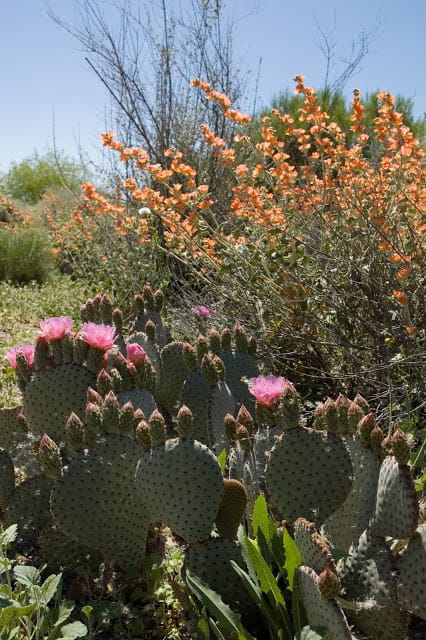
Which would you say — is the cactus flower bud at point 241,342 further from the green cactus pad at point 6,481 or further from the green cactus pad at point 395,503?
the green cactus pad at point 395,503

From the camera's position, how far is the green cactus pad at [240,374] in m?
2.83

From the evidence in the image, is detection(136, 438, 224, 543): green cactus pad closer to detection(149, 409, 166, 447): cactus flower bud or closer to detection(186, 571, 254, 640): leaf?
detection(149, 409, 166, 447): cactus flower bud

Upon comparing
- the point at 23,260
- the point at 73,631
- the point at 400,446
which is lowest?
the point at 73,631

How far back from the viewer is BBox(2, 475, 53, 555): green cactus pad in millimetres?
2197

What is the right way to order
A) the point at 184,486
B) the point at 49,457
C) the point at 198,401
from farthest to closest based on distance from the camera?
the point at 198,401 → the point at 49,457 → the point at 184,486

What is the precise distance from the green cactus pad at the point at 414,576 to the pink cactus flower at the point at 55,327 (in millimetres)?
1325

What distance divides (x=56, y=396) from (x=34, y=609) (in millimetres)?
806

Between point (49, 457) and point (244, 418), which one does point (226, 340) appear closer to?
point (244, 418)

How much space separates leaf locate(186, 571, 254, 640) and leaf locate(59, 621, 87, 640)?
0.93 ft

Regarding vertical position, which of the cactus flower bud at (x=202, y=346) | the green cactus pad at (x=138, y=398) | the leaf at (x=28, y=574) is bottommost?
the leaf at (x=28, y=574)

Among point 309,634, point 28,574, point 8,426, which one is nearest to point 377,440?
point 309,634

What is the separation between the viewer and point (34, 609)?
171 cm

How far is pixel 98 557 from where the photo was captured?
2.14 meters

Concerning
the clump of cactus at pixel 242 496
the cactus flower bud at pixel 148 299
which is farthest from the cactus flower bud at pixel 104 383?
the cactus flower bud at pixel 148 299
